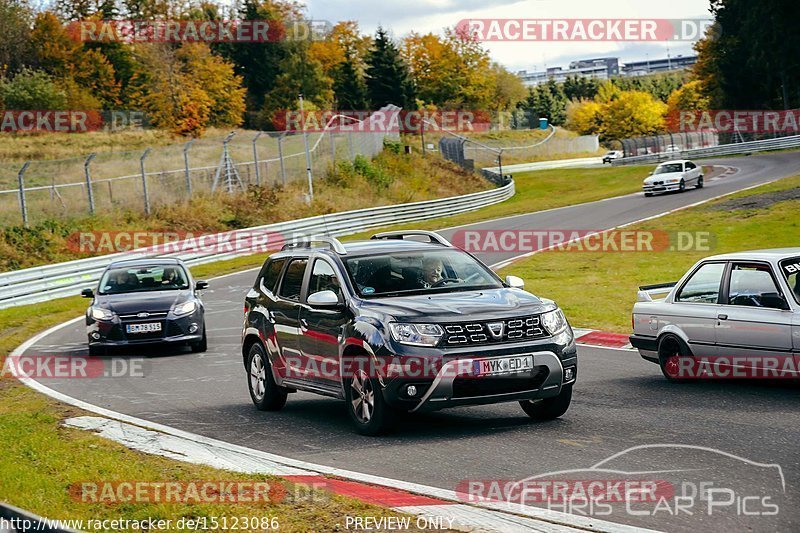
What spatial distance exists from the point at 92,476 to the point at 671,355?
6.70 metres

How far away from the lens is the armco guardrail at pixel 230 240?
28.1m

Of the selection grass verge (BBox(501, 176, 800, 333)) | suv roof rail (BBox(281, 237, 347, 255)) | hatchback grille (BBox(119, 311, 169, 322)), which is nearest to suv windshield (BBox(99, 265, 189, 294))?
hatchback grille (BBox(119, 311, 169, 322))

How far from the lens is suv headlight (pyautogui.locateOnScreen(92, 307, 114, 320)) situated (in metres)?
17.0

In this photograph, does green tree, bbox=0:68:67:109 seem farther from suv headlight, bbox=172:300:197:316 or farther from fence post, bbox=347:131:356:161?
suv headlight, bbox=172:300:197:316

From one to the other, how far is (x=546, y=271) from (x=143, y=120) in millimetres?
64187

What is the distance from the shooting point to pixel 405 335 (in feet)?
28.6

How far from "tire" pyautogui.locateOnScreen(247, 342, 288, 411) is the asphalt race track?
0.19 meters

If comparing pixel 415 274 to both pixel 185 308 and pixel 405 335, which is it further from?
pixel 185 308

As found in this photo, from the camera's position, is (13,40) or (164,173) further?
(13,40)

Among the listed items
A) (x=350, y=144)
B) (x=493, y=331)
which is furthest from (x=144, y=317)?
(x=350, y=144)

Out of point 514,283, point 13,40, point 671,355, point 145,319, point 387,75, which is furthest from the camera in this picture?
point 387,75

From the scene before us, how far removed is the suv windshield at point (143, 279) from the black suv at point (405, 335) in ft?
Result: 25.2

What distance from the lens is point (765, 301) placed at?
34.1 feet

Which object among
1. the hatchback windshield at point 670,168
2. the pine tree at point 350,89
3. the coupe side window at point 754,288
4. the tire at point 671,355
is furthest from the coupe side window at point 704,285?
the pine tree at point 350,89
